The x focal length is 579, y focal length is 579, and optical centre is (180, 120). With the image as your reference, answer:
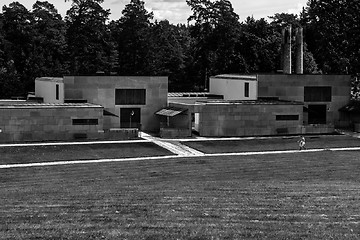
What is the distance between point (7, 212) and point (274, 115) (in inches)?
1589

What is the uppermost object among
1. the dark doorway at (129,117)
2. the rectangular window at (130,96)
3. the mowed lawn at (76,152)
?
the rectangular window at (130,96)

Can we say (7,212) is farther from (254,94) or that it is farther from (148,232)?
(254,94)

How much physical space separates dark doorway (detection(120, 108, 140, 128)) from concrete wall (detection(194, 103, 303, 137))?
322 inches

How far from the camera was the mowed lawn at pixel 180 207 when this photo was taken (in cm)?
1584

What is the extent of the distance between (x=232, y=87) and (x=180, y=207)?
4932 centimetres

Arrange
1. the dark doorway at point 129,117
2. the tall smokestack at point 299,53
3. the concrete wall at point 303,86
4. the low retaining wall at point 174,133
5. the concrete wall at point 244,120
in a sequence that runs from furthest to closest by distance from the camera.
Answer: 1. the tall smokestack at point 299,53
2. the concrete wall at point 303,86
3. the dark doorway at point 129,117
4. the concrete wall at point 244,120
5. the low retaining wall at point 174,133

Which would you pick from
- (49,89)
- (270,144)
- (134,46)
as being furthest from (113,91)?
(134,46)

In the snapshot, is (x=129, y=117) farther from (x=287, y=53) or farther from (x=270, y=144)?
(x=287, y=53)

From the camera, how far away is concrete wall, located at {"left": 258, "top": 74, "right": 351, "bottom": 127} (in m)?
62.1

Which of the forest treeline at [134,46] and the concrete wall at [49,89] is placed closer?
the concrete wall at [49,89]

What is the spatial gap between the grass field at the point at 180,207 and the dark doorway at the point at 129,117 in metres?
27.2

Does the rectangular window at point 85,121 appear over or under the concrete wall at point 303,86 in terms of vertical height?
under

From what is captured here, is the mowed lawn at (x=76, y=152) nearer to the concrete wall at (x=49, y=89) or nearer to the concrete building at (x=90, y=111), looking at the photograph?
the concrete building at (x=90, y=111)

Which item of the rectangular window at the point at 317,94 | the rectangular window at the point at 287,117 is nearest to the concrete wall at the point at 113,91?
the rectangular window at the point at 287,117
